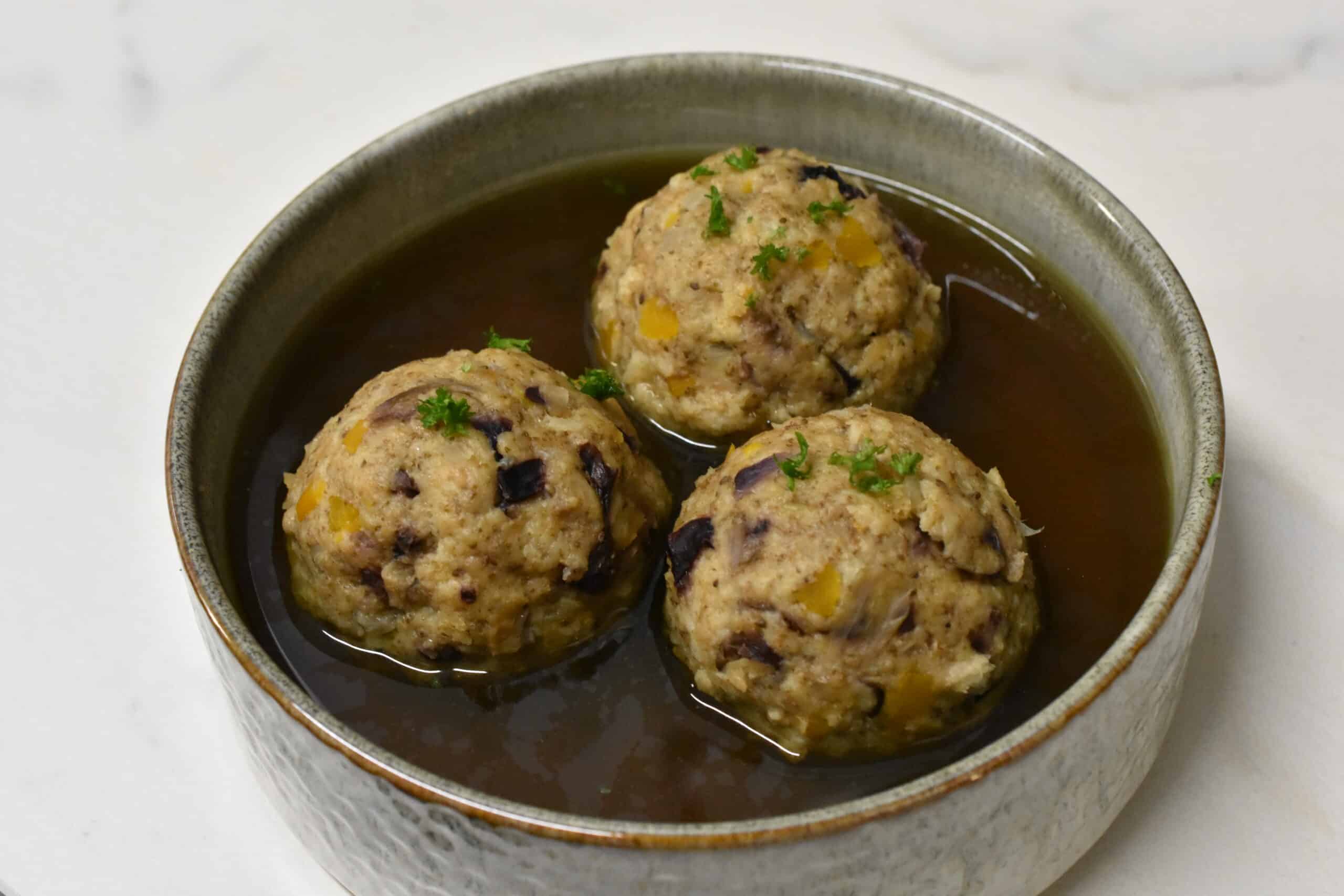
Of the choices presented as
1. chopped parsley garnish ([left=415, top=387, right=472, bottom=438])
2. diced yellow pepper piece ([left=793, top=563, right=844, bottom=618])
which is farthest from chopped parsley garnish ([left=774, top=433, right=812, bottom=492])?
chopped parsley garnish ([left=415, top=387, right=472, bottom=438])

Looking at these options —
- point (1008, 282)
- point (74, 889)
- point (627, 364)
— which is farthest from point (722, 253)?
point (74, 889)

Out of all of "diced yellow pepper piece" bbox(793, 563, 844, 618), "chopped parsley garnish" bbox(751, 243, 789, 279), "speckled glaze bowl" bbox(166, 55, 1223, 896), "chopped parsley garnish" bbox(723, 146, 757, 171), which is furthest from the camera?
"chopped parsley garnish" bbox(723, 146, 757, 171)

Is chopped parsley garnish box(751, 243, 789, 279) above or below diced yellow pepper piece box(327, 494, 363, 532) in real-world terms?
above

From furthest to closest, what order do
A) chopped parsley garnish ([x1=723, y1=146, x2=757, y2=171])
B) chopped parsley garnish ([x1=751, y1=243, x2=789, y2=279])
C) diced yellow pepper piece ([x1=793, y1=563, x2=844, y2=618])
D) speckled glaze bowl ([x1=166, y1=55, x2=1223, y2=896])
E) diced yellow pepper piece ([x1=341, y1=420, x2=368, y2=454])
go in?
chopped parsley garnish ([x1=723, y1=146, x2=757, y2=171]), chopped parsley garnish ([x1=751, y1=243, x2=789, y2=279]), diced yellow pepper piece ([x1=341, y1=420, x2=368, y2=454]), diced yellow pepper piece ([x1=793, y1=563, x2=844, y2=618]), speckled glaze bowl ([x1=166, y1=55, x2=1223, y2=896])

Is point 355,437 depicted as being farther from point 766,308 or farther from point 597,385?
point 766,308

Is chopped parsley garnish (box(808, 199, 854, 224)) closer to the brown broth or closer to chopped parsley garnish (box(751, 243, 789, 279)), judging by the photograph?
chopped parsley garnish (box(751, 243, 789, 279))

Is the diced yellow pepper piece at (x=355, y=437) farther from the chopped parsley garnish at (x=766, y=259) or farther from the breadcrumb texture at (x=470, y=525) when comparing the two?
the chopped parsley garnish at (x=766, y=259)

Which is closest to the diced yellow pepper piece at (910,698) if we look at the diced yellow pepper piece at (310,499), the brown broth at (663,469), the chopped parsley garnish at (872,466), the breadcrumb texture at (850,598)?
the breadcrumb texture at (850,598)

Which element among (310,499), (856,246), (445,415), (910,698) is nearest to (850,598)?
(910,698)
